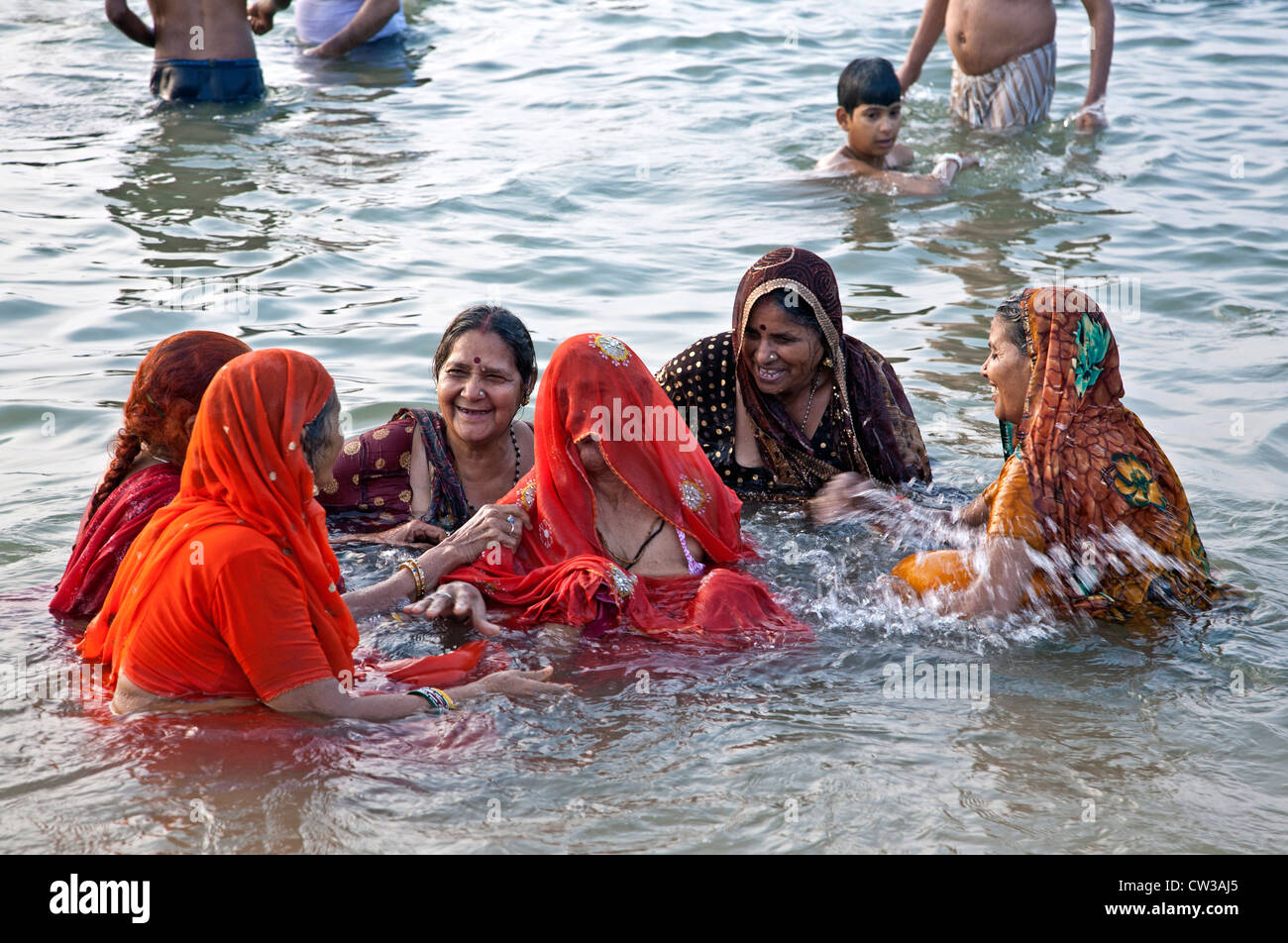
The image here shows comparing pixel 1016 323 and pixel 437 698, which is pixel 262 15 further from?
pixel 437 698

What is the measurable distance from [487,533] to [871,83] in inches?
235

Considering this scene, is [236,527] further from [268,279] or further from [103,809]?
[268,279]

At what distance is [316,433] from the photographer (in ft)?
11.8

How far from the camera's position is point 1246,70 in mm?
13883

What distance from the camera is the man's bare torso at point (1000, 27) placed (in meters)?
10.4

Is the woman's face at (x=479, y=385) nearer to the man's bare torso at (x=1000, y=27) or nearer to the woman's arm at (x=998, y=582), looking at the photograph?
the woman's arm at (x=998, y=582)

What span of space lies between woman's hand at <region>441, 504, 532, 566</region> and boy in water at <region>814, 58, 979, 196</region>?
229 inches

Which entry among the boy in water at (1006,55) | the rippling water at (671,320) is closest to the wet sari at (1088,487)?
the rippling water at (671,320)

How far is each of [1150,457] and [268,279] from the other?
568 cm

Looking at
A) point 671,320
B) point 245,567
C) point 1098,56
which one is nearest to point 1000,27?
Result: point 1098,56

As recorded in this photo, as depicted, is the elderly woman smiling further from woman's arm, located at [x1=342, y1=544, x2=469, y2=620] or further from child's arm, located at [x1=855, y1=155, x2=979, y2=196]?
child's arm, located at [x1=855, y1=155, x2=979, y2=196]

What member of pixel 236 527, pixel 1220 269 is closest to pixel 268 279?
pixel 236 527

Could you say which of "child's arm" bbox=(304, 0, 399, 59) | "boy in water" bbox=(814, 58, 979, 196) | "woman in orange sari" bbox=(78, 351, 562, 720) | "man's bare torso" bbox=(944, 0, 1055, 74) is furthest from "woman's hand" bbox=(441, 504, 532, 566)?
"child's arm" bbox=(304, 0, 399, 59)
